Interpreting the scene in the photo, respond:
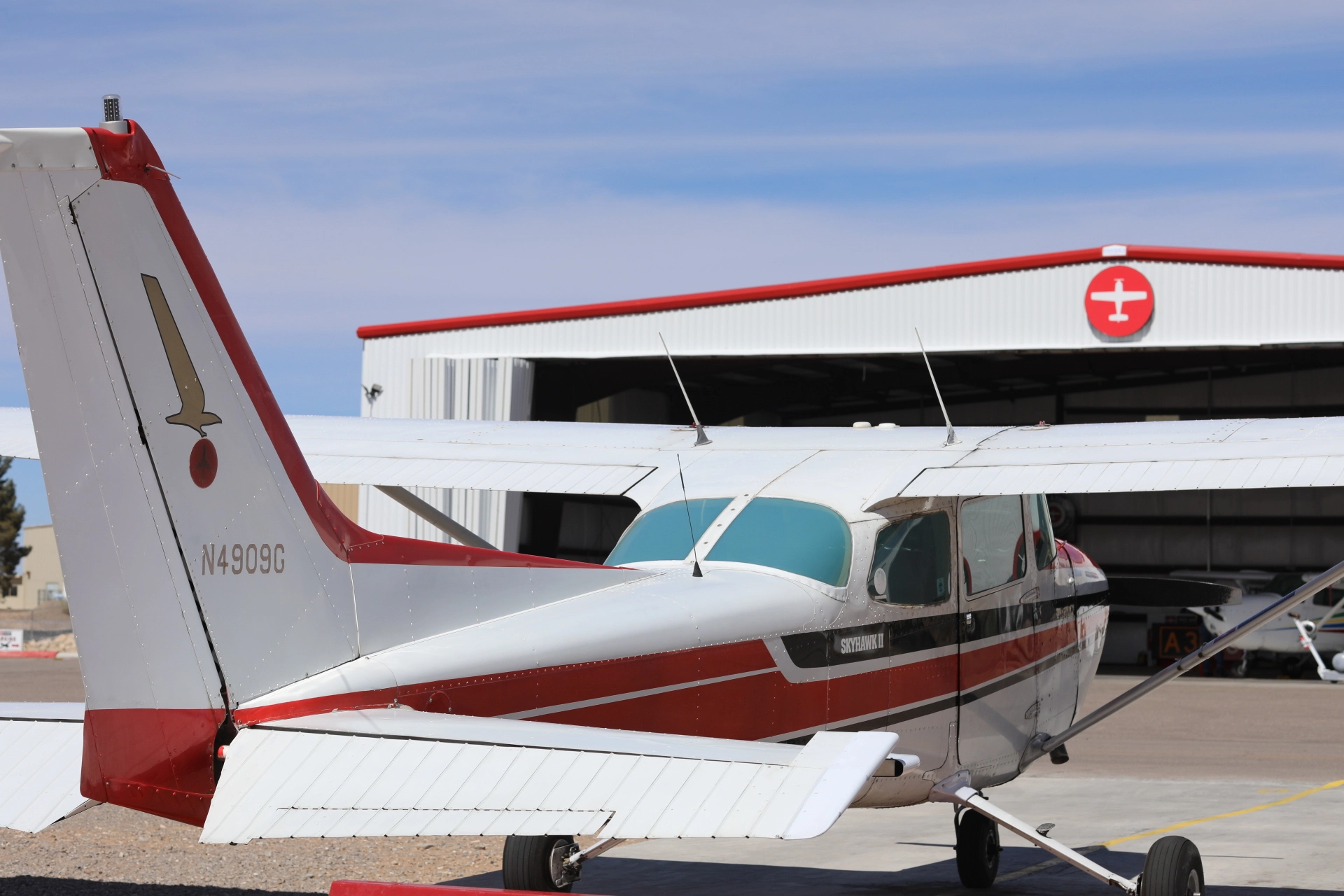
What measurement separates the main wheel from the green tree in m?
65.0

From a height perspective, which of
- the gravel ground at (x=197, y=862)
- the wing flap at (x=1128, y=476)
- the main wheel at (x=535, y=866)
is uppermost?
the wing flap at (x=1128, y=476)

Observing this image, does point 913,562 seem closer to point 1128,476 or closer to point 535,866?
point 1128,476

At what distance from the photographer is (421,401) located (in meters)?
24.3

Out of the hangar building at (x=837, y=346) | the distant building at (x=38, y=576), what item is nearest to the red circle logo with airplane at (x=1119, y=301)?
the hangar building at (x=837, y=346)

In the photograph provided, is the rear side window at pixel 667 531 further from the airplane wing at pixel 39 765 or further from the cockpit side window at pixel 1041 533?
the airplane wing at pixel 39 765

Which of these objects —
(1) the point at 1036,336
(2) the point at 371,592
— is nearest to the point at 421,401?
(1) the point at 1036,336

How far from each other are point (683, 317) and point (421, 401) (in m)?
4.62

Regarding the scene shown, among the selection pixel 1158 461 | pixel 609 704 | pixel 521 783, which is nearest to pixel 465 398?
pixel 1158 461

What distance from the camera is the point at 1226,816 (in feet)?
35.5

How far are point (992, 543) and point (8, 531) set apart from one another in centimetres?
6669

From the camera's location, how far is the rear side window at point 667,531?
636 cm

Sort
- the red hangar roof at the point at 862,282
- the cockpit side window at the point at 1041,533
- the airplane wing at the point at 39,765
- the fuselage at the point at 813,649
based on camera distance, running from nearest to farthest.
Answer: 1. the airplane wing at the point at 39,765
2. the fuselage at the point at 813,649
3. the cockpit side window at the point at 1041,533
4. the red hangar roof at the point at 862,282

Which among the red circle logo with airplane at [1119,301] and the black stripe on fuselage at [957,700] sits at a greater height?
the red circle logo with airplane at [1119,301]

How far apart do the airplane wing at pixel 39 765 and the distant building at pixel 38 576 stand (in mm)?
99210
